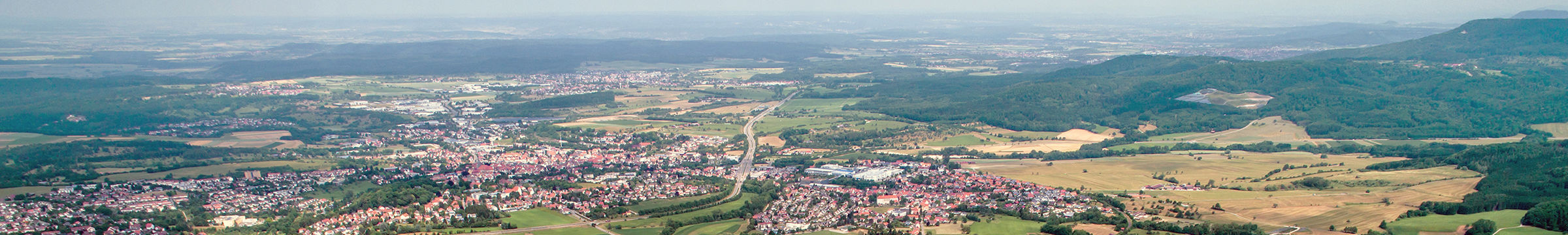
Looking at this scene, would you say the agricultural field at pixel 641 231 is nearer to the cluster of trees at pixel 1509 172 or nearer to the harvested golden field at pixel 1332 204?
the harvested golden field at pixel 1332 204

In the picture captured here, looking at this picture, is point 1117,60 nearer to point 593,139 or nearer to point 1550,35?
point 1550,35

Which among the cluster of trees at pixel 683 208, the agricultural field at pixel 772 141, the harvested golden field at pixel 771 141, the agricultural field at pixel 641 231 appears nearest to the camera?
the agricultural field at pixel 641 231

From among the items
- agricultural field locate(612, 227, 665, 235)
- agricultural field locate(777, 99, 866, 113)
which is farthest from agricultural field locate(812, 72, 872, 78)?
agricultural field locate(612, 227, 665, 235)

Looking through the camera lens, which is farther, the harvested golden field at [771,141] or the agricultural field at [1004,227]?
the harvested golden field at [771,141]

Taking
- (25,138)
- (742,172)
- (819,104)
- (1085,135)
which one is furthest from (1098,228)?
(25,138)

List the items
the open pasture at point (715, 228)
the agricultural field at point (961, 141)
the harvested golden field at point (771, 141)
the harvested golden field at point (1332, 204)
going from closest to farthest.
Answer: the harvested golden field at point (1332, 204) → the open pasture at point (715, 228) → the agricultural field at point (961, 141) → the harvested golden field at point (771, 141)

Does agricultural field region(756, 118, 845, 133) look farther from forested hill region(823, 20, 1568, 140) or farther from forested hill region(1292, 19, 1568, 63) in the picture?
forested hill region(1292, 19, 1568, 63)

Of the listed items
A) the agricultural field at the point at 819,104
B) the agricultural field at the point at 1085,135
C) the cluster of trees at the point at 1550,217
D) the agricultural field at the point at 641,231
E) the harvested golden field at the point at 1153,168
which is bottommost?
the agricultural field at the point at 819,104

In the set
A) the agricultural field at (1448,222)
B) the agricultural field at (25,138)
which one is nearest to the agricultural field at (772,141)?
the agricultural field at (1448,222)

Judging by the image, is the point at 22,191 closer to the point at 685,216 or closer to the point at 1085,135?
the point at 685,216
